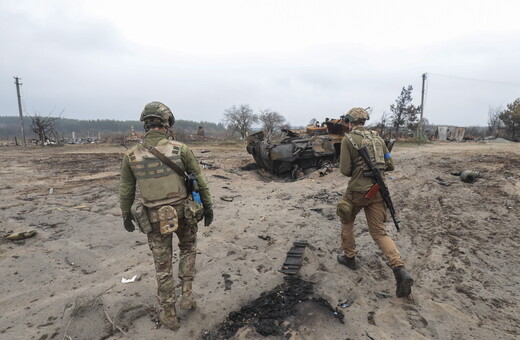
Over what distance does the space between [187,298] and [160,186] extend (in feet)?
3.73

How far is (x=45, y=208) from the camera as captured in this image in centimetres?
618

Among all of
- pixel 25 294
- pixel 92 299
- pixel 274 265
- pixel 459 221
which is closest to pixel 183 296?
pixel 92 299

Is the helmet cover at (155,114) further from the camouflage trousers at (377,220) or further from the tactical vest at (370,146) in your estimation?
the camouflage trousers at (377,220)

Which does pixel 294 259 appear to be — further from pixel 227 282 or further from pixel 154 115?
pixel 154 115

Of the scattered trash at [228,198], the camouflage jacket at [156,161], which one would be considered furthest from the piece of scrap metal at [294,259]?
the scattered trash at [228,198]

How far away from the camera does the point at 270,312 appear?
9.16 ft

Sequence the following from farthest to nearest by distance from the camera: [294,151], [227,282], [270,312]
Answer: [294,151]
[227,282]
[270,312]

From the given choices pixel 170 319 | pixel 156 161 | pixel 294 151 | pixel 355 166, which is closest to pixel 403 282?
pixel 355 166

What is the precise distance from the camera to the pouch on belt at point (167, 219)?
2.52m

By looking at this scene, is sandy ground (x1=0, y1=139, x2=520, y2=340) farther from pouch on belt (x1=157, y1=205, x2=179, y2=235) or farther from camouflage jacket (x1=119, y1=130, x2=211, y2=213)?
camouflage jacket (x1=119, y1=130, x2=211, y2=213)

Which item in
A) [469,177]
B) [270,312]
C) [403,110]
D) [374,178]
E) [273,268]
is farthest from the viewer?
[403,110]

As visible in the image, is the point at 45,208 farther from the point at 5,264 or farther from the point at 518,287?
the point at 518,287

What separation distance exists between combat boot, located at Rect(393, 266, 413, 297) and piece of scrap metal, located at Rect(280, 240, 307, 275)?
3.65 ft

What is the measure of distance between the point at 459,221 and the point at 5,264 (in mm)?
7128
